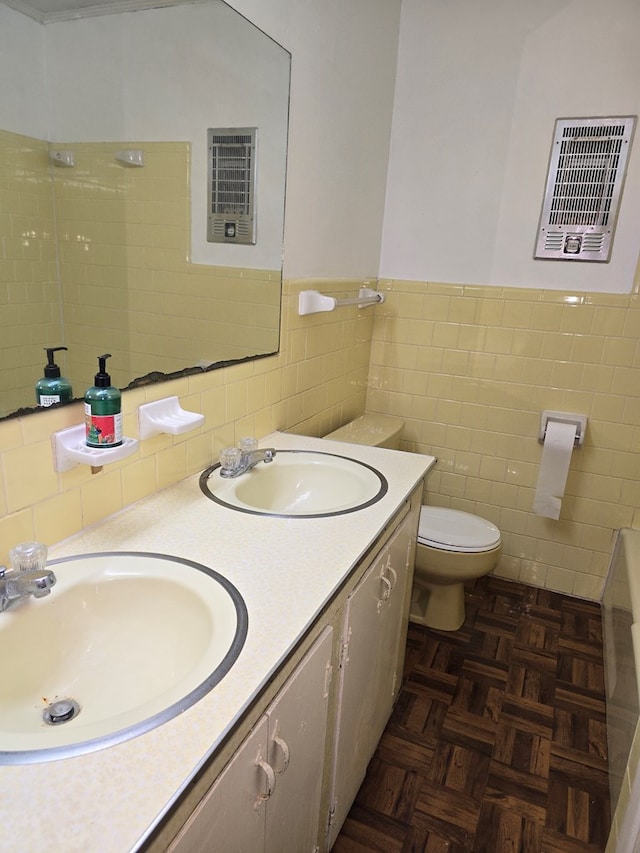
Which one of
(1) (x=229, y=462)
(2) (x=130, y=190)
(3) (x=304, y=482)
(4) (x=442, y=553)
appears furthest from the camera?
(4) (x=442, y=553)

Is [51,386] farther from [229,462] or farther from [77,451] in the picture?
[229,462]

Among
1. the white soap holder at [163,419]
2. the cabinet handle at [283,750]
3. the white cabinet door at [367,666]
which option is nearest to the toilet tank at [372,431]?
the white cabinet door at [367,666]

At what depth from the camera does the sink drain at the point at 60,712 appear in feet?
2.79

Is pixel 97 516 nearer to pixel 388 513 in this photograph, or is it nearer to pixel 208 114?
pixel 388 513

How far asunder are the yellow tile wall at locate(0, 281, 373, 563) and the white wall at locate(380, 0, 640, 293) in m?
0.49

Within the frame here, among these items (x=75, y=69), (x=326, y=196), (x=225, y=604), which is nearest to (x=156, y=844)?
(x=225, y=604)

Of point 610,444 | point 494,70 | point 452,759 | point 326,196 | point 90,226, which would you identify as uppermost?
point 494,70

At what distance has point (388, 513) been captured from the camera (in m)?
1.37

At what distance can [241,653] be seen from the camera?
0.84 m

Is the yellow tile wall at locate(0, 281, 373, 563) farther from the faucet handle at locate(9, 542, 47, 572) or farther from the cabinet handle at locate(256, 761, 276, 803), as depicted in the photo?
the cabinet handle at locate(256, 761, 276, 803)

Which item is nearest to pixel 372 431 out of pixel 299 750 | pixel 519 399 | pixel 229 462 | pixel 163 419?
pixel 519 399

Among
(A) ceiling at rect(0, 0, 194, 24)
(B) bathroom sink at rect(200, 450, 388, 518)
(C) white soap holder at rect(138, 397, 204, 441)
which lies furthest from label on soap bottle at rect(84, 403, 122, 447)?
(A) ceiling at rect(0, 0, 194, 24)

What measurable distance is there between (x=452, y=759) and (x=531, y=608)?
984 mm

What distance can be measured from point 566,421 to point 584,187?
94 cm
